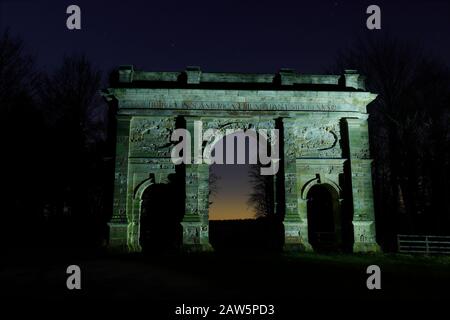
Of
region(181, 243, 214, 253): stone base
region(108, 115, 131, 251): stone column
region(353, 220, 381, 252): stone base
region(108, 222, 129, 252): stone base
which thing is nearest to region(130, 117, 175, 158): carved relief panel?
region(108, 115, 131, 251): stone column

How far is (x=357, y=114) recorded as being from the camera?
666 inches

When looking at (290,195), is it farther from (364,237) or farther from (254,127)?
(364,237)

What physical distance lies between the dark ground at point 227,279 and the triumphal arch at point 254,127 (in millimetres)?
2218

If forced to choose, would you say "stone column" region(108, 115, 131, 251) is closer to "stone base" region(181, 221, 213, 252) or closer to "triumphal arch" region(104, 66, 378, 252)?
"triumphal arch" region(104, 66, 378, 252)

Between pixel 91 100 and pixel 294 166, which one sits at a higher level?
pixel 91 100

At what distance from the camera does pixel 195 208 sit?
52.1ft

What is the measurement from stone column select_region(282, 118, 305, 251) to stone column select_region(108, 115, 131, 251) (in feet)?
21.8

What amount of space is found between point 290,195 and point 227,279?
6864 millimetres

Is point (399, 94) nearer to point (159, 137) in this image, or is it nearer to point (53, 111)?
point (159, 137)

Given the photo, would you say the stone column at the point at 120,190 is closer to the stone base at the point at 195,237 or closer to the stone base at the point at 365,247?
the stone base at the point at 195,237

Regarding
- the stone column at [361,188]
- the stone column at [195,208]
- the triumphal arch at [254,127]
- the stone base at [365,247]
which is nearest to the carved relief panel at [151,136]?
the triumphal arch at [254,127]
